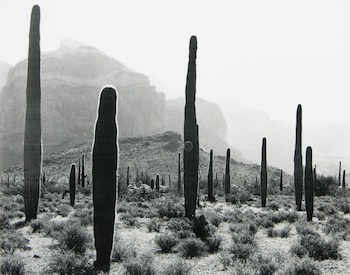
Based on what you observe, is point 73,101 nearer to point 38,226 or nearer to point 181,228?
point 38,226

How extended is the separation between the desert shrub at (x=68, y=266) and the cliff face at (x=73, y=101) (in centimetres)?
10330

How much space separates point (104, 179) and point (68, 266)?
2.09m

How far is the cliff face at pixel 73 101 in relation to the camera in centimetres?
11638

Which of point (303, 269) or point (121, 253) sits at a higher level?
point (303, 269)

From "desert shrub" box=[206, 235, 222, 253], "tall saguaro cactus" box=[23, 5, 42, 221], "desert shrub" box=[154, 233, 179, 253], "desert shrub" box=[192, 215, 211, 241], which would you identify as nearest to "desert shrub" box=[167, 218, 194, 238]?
"desert shrub" box=[192, 215, 211, 241]

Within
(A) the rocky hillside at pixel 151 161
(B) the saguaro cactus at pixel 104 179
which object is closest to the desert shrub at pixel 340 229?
(B) the saguaro cactus at pixel 104 179

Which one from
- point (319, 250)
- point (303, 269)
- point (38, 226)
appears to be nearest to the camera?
point (303, 269)

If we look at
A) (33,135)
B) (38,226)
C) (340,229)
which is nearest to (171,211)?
(38,226)

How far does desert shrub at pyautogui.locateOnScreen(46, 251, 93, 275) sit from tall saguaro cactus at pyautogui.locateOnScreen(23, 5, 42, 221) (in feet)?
23.9

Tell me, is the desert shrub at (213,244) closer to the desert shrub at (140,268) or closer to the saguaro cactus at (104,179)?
the desert shrub at (140,268)

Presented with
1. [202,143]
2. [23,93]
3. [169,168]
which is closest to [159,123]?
[202,143]

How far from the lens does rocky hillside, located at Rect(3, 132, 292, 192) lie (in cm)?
6569

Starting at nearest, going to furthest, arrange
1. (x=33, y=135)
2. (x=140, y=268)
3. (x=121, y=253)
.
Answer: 1. (x=140, y=268)
2. (x=121, y=253)
3. (x=33, y=135)

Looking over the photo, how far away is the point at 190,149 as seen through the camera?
16.3 meters
